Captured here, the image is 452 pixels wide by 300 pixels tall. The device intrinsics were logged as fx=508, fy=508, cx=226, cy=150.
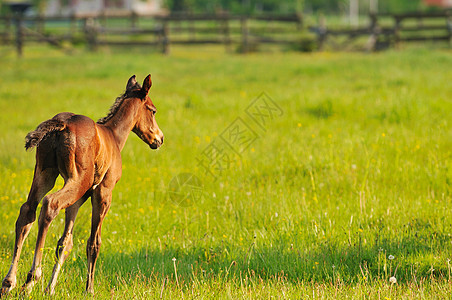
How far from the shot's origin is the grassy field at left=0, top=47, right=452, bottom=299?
3.98 metres

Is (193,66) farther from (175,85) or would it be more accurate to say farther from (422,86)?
(422,86)

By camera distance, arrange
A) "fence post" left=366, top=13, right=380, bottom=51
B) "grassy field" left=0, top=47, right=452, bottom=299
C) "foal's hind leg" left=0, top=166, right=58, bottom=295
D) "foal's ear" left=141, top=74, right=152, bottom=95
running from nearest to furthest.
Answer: "foal's hind leg" left=0, top=166, right=58, bottom=295, "foal's ear" left=141, top=74, right=152, bottom=95, "grassy field" left=0, top=47, right=452, bottom=299, "fence post" left=366, top=13, right=380, bottom=51

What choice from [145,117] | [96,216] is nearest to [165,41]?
[145,117]

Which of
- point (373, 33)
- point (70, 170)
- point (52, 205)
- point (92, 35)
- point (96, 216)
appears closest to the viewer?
point (52, 205)

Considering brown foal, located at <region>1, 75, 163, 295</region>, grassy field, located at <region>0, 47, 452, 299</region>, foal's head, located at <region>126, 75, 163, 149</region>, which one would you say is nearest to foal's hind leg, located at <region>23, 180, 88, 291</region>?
brown foal, located at <region>1, 75, 163, 295</region>

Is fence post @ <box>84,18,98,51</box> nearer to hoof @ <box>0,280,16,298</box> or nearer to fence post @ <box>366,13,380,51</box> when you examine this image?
fence post @ <box>366,13,380,51</box>

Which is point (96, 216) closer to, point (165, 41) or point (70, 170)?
point (70, 170)

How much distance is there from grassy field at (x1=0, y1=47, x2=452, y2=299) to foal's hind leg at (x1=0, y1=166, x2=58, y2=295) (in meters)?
0.23

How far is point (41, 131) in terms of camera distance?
3006mm

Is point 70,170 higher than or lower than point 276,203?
higher

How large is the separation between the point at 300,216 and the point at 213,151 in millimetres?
3239

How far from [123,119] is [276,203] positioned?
100 inches

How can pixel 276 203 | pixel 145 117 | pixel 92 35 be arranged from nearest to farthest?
pixel 145 117, pixel 276 203, pixel 92 35

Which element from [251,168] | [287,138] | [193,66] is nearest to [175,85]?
[193,66]
